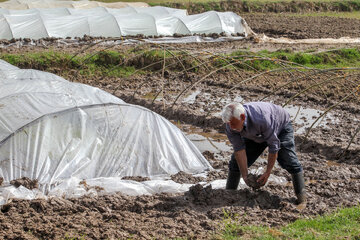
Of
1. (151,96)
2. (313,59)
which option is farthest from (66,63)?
(313,59)

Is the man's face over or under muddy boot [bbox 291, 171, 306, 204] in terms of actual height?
over

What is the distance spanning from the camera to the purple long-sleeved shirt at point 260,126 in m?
6.05

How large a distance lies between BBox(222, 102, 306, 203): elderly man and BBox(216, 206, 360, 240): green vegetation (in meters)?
0.69

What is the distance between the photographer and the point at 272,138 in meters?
6.14

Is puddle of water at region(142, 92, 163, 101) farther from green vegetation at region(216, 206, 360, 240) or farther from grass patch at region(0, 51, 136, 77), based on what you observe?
green vegetation at region(216, 206, 360, 240)

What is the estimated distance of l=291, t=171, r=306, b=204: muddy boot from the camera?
22.3 feet

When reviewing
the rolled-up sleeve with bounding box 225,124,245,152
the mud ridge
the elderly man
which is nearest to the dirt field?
the elderly man

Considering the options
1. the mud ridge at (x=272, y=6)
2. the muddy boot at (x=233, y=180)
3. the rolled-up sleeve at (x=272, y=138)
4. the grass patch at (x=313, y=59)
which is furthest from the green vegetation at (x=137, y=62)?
the mud ridge at (x=272, y=6)

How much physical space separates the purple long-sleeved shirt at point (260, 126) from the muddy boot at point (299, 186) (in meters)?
0.73

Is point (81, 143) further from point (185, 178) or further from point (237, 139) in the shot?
point (237, 139)

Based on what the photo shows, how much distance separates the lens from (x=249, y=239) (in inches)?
214

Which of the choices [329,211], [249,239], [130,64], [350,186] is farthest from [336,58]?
[249,239]

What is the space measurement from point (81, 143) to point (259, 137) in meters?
2.97

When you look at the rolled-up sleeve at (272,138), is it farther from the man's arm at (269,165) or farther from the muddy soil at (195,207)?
the muddy soil at (195,207)
